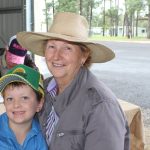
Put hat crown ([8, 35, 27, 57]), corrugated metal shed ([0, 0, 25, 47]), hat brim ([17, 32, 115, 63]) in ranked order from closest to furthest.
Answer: hat brim ([17, 32, 115, 63]) < hat crown ([8, 35, 27, 57]) < corrugated metal shed ([0, 0, 25, 47])

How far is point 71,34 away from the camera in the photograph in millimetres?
1841

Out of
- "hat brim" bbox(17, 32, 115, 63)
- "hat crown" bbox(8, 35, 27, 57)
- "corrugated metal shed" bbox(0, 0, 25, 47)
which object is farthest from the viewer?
"corrugated metal shed" bbox(0, 0, 25, 47)

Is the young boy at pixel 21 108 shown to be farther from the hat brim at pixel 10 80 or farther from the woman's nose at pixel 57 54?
the woman's nose at pixel 57 54

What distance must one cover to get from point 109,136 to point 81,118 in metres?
0.17

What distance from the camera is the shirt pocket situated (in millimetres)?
1610

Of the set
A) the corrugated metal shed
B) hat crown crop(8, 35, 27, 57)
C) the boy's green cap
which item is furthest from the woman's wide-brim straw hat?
the corrugated metal shed

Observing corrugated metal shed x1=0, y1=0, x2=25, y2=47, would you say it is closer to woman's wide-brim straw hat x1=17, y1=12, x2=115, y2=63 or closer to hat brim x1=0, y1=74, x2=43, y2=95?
woman's wide-brim straw hat x1=17, y1=12, x2=115, y2=63

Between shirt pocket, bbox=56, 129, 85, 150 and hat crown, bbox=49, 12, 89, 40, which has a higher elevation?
hat crown, bbox=49, 12, 89, 40

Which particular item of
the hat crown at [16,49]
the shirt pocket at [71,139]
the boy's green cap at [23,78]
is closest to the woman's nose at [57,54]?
the boy's green cap at [23,78]

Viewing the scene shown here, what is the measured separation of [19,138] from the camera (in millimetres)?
1848

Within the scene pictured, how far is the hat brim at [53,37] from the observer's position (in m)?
1.78

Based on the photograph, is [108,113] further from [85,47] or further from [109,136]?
[85,47]

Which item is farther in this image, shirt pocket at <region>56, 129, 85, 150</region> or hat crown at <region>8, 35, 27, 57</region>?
hat crown at <region>8, 35, 27, 57</region>

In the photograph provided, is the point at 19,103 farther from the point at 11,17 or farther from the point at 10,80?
the point at 11,17
